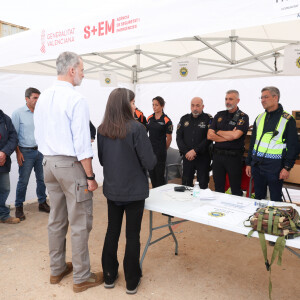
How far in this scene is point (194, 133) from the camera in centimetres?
362

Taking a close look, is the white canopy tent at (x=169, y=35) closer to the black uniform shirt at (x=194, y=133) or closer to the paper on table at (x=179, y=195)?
the black uniform shirt at (x=194, y=133)

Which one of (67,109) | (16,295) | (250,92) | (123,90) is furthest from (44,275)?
(250,92)

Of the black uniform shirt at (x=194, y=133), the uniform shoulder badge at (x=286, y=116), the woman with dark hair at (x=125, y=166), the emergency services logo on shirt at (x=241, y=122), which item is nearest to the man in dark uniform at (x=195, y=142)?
the black uniform shirt at (x=194, y=133)

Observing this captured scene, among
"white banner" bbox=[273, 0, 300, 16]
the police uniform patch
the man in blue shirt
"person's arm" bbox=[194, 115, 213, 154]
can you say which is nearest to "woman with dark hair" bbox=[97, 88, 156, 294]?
"white banner" bbox=[273, 0, 300, 16]

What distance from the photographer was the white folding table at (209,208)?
175 centimetres

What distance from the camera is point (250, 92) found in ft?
15.3

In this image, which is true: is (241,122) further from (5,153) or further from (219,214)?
(5,153)

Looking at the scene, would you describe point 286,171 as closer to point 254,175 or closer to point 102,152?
point 254,175

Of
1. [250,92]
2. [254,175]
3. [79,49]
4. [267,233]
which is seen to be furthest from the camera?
[250,92]

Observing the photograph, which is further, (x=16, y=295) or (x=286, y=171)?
(x=286, y=171)

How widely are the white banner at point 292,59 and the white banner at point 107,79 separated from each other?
269 cm

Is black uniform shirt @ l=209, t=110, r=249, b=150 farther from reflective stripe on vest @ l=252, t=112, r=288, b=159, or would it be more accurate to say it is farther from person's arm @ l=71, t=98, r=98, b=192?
person's arm @ l=71, t=98, r=98, b=192

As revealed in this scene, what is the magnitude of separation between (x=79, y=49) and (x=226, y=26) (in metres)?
1.30

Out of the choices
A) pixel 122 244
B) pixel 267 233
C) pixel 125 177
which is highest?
pixel 125 177
